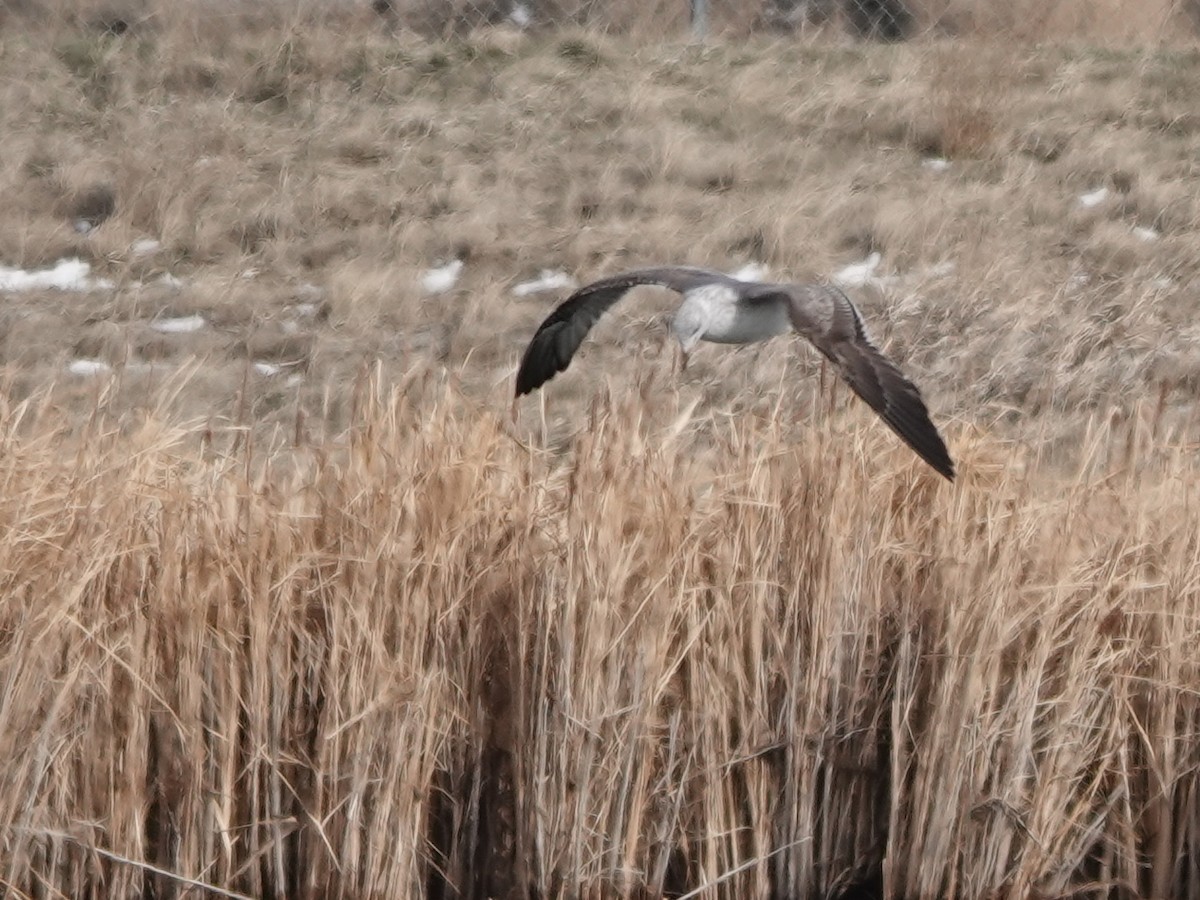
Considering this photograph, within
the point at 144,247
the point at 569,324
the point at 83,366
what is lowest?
the point at 83,366

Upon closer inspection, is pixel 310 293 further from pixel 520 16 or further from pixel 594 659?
pixel 594 659

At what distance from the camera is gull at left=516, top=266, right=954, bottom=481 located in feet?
14.1

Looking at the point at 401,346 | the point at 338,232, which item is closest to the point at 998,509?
the point at 401,346

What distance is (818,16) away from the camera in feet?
36.4

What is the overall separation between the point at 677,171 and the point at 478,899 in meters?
5.41

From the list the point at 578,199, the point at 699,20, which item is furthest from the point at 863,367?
the point at 699,20

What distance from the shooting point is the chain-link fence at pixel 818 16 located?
10.6m

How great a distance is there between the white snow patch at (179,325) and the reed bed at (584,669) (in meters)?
3.77

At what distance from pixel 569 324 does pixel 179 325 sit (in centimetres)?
339

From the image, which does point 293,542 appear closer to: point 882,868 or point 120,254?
point 882,868

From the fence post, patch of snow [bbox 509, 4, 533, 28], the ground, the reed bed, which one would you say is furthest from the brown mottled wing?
patch of snow [bbox 509, 4, 533, 28]

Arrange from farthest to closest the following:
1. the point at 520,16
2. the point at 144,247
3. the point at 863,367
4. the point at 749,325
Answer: the point at 520,16 → the point at 144,247 → the point at 749,325 → the point at 863,367

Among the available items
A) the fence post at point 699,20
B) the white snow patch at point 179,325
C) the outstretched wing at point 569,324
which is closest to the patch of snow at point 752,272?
the white snow patch at point 179,325

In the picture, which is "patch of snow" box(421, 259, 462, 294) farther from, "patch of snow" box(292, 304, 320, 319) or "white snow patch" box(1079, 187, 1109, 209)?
"white snow patch" box(1079, 187, 1109, 209)
